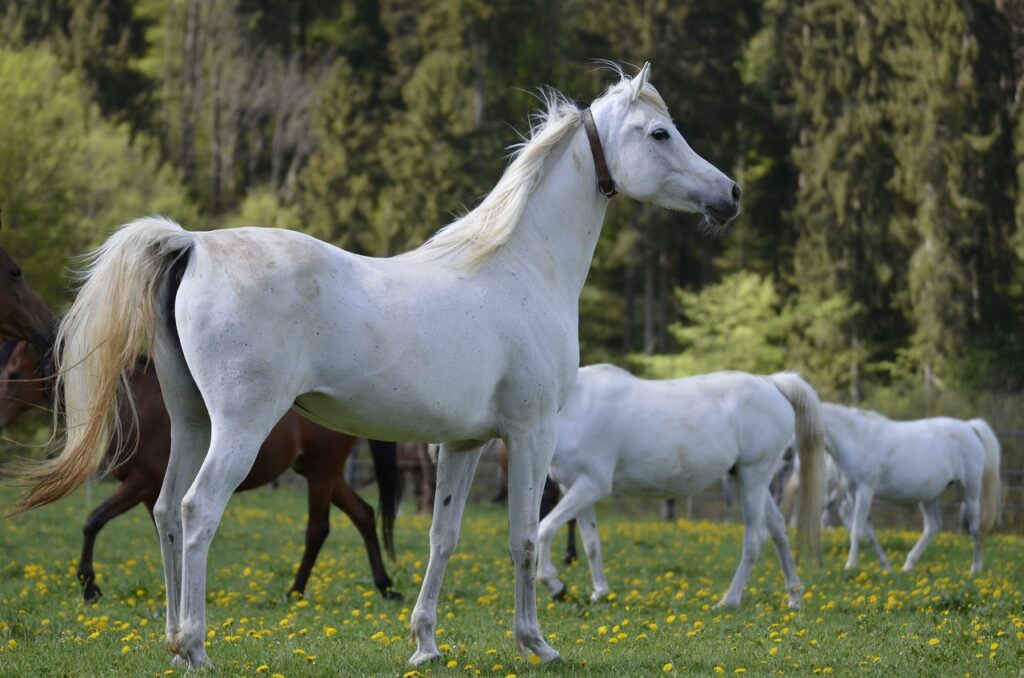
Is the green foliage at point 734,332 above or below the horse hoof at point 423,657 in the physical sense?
below

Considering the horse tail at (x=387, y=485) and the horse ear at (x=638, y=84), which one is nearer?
the horse ear at (x=638, y=84)

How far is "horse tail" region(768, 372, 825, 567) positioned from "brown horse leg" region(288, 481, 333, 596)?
3833 millimetres

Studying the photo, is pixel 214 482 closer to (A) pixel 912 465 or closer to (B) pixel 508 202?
(B) pixel 508 202

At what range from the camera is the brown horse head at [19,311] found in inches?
305

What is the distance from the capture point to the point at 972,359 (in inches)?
1219

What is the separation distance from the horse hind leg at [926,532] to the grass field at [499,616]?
0.26m

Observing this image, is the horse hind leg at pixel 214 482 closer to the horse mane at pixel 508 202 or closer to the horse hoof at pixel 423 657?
the horse hoof at pixel 423 657

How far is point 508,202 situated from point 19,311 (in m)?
3.74

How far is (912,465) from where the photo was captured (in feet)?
42.5

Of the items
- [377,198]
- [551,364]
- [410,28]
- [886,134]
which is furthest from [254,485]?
[410,28]

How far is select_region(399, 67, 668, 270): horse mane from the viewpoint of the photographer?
5676 mm

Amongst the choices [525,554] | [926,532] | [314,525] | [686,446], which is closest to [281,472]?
[314,525]

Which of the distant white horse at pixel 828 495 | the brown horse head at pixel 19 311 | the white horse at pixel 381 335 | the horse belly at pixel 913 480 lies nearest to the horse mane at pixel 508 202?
the white horse at pixel 381 335

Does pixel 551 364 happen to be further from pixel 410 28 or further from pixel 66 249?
pixel 410 28
